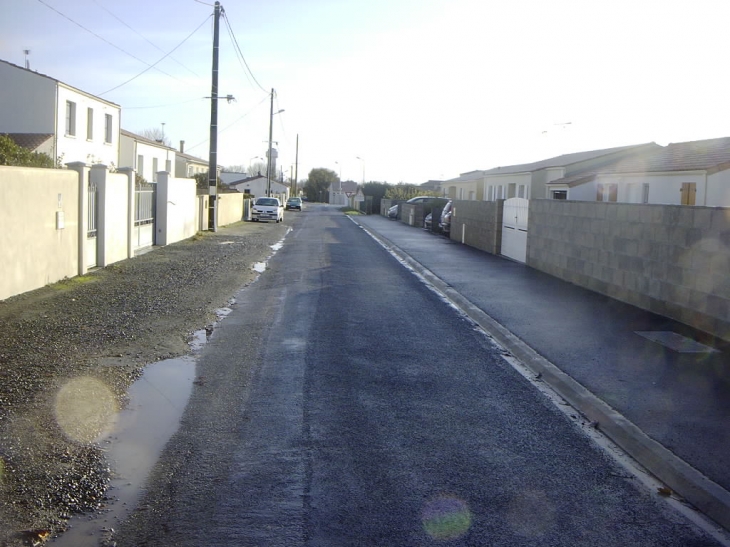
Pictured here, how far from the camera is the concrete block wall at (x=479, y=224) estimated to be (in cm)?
2606

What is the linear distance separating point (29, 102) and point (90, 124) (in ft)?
15.0

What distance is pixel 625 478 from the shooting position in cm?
568

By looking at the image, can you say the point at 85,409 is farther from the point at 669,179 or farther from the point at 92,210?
the point at 669,179

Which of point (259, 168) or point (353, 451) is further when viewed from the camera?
point (259, 168)

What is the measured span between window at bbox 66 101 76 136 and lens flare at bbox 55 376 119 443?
103 feet

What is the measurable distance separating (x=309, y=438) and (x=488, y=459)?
1.45 metres

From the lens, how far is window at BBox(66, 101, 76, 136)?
3597 cm

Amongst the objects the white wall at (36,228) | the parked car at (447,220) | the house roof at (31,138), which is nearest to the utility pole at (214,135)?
the house roof at (31,138)

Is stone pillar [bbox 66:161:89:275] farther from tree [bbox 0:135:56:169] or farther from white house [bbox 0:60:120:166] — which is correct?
white house [bbox 0:60:120:166]

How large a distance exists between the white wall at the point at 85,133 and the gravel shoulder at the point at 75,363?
63.8ft

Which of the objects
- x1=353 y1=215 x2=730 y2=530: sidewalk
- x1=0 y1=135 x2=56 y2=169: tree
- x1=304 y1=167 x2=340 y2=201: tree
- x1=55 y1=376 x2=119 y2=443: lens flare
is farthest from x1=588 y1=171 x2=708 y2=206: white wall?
x1=304 y1=167 x2=340 y2=201: tree

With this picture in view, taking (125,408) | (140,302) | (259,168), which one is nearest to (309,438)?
(125,408)

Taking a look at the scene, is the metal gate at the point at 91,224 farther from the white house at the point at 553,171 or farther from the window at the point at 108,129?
the white house at the point at 553,171

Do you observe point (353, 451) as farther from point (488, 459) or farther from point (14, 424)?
point (14, 424)
